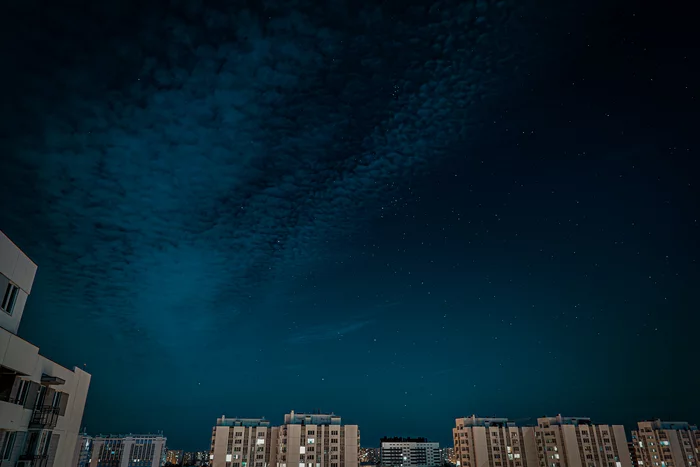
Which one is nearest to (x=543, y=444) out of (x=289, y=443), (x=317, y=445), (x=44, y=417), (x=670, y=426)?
(x=670, y=426)

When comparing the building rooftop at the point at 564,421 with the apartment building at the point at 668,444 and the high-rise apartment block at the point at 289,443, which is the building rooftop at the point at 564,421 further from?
the high-rise apartment block at the point at 289,443

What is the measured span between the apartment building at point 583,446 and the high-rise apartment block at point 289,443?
5144 centimetres

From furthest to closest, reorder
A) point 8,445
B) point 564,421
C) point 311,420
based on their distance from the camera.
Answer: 1. point 564,421
2. point 311,420
3. point 8,445

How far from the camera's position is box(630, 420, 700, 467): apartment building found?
119 m

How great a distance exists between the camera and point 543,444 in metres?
115

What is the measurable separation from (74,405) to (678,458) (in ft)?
484

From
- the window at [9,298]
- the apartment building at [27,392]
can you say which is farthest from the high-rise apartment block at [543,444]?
the window at [9,298]

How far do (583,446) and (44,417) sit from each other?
397 ft

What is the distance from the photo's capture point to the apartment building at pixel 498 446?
11506cm

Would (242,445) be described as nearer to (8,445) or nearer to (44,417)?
(44,417)

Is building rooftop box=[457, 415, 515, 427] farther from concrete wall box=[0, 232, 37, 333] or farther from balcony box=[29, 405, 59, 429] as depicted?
concrete wall box=[0, 232, 37, 333]

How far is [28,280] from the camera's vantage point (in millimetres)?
20688

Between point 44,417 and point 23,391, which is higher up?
point 23,391

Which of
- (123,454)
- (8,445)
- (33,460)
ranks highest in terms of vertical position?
(8,445)
